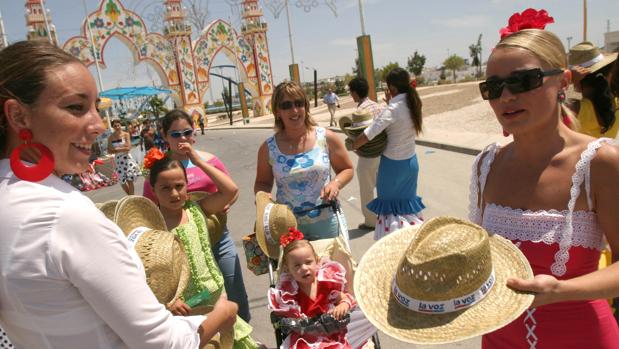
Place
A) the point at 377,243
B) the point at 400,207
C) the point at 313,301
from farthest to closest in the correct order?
the point at 400,207, the point at 313,301, the point at 377,243

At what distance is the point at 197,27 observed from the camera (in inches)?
1302

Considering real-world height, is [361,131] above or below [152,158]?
below

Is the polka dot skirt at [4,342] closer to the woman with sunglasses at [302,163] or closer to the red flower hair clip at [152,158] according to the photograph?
the red flower hair clip at [152,158]

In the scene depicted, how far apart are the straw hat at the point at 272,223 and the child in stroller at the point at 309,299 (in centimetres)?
11

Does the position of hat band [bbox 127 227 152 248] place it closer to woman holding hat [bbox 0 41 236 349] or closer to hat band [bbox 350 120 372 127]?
woman holding hat [bbox 0 41 236 349]

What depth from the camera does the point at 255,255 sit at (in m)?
3.17

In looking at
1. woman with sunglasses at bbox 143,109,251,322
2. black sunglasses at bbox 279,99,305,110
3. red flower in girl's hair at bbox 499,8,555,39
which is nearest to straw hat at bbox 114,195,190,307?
woman with sunglasses at bbox 143,109,251,322

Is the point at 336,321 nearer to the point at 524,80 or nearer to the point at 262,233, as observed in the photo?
the point at 262,233

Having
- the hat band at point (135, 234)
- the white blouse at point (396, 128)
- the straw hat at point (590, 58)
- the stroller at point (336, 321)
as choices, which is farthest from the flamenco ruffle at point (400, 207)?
the hat band at point (135, 234)

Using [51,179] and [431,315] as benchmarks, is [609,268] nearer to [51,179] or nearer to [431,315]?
[431,315]

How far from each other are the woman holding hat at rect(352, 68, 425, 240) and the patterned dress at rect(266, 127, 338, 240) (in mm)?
972

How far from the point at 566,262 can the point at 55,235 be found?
158 cm

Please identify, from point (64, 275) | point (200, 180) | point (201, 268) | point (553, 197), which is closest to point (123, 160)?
point (200, 180)

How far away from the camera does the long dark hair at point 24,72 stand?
1.03m
